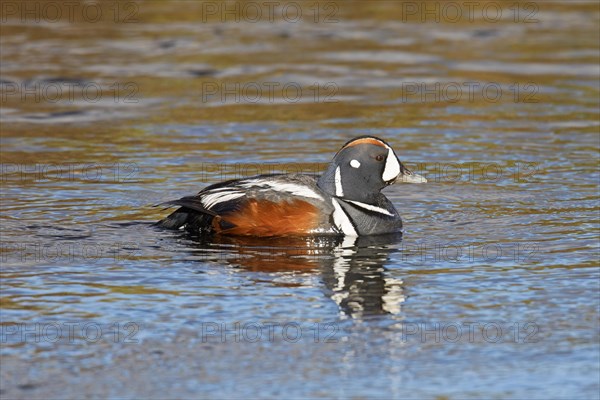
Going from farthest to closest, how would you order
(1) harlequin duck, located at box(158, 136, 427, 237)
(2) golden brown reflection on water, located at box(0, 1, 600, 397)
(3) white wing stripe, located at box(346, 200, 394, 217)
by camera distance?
(3) white wing stripe, located at box(346, 200, 394, 217) < (1) harlequin duck, located at box(158, 136, 427, 237) < (2) golden brown reflection on water, located at box(0, 1, 600, 397)

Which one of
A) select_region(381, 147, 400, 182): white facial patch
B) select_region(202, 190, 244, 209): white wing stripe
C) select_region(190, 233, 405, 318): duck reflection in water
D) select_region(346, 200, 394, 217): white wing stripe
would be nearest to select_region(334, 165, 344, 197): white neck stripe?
select_region(346, 200, 394, 217): white wing stripe

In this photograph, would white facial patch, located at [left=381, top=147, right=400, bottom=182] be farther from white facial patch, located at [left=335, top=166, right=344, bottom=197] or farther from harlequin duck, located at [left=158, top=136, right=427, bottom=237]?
white facial patch, located at [left=335, top=166, right=344, bottom=197]

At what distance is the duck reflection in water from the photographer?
9.08 m

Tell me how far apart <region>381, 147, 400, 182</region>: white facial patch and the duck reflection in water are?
2.03 ft

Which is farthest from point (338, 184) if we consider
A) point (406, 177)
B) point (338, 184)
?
point (406, 177)

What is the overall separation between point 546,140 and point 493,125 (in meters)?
1.07

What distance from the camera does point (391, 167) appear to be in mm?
11445

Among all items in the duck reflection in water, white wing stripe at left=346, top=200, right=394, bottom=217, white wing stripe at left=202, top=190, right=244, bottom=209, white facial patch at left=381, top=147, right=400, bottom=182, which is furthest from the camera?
white facial patch at left=381, top=147, right=400, bottom=182

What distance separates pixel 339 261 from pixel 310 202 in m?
0.98

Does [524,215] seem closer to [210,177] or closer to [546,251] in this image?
[546,251]

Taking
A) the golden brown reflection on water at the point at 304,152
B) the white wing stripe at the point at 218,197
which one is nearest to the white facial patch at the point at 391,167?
the golden brown reflection on water at the point at 304,152

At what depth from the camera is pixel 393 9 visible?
2297cm

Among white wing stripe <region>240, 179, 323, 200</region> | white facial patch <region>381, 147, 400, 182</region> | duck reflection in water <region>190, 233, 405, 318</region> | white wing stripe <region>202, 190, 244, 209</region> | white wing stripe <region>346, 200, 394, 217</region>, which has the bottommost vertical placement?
duck reflection in water <region>190, 233, 405, 318</region>

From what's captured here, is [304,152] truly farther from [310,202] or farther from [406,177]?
[310,202]
